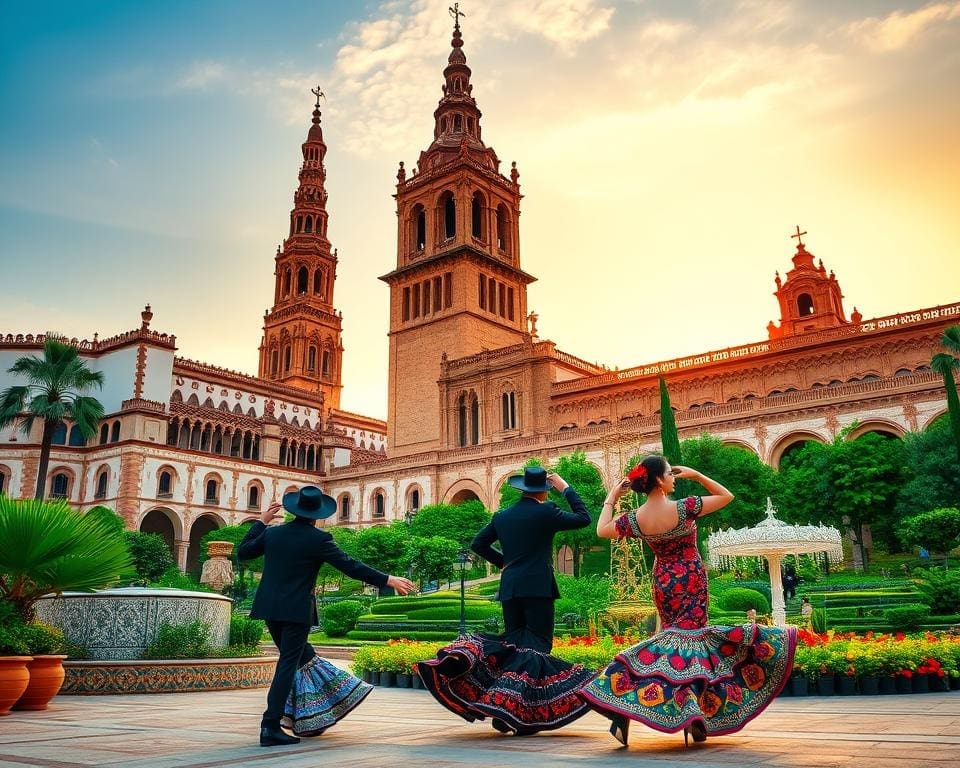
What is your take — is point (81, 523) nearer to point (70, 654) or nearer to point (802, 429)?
point (70, 654)

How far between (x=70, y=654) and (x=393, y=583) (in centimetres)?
669

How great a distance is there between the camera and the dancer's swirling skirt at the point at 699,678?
507cm

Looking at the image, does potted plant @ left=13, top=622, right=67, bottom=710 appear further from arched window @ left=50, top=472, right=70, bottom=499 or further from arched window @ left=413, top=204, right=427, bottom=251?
arched window @ left=413, top=204, right=427, bottom=251

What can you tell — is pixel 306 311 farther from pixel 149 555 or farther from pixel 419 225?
pixel 149 555

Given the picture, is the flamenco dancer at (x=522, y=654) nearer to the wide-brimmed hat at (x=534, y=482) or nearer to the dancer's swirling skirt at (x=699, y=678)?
the wide-brimmed hat at (x=534, y=482)

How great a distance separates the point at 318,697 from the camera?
20.4ft

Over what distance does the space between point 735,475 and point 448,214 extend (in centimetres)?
3234

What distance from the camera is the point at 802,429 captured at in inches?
1442

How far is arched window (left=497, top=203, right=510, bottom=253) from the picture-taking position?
59750 mm

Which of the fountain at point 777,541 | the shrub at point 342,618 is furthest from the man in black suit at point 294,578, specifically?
the shrub at point 342,618

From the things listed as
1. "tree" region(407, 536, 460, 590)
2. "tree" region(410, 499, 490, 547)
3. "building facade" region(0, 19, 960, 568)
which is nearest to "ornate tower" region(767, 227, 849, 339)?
"building facade" region(0, 19, 960, 568)

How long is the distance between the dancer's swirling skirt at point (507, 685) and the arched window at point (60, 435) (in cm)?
5039

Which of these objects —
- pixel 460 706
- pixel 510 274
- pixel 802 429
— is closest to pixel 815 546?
pixel 460 706

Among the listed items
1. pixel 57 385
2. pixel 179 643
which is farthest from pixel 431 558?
pixel 179 643
